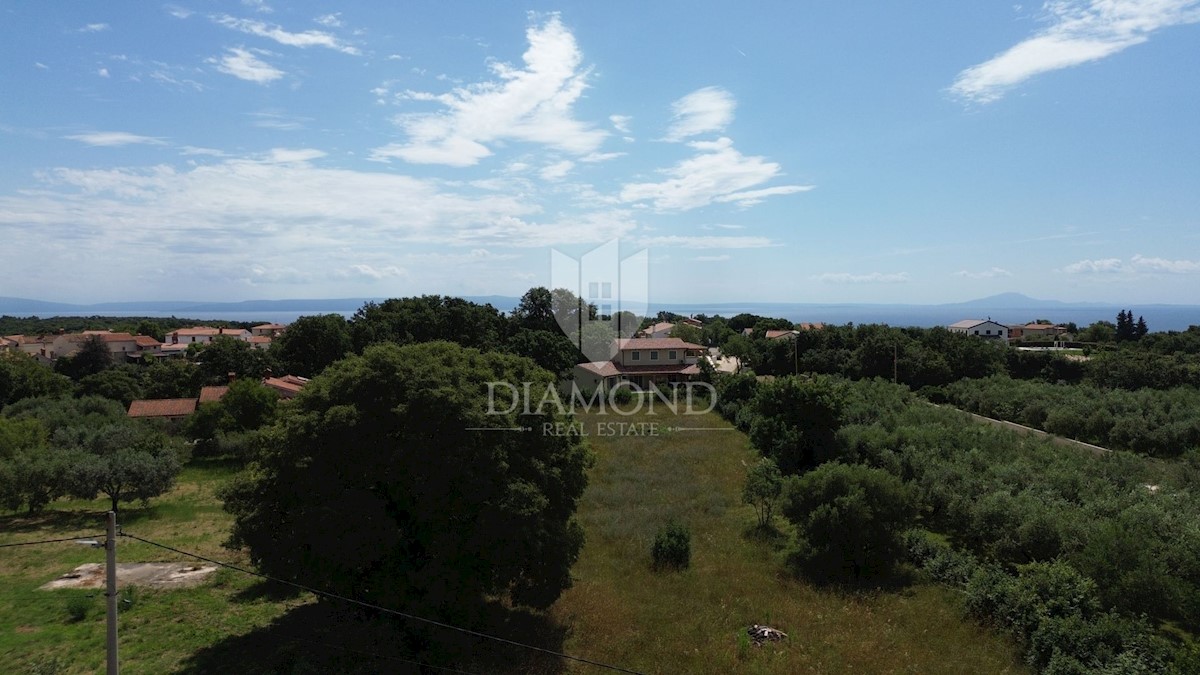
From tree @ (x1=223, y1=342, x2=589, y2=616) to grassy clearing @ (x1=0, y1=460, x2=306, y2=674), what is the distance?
2.16m

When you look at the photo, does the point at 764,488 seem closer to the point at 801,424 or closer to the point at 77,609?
the point at 801,424

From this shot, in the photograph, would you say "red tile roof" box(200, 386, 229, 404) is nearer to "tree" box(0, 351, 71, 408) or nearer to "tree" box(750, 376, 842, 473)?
"tree" box(0, 351, 71, 408)

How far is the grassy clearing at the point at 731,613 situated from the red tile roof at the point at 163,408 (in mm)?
27648

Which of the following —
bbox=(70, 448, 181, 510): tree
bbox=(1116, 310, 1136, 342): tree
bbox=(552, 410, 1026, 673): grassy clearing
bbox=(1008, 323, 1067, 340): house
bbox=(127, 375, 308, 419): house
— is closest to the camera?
bbox=(552, 410, 1026, 673): grassy clearing

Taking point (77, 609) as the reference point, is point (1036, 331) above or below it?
above

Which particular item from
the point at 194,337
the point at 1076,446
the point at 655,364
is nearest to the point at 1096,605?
the point at 1076,446

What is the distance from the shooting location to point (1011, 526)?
13367mm

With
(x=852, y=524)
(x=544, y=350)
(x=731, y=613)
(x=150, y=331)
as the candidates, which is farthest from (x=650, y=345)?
(x=150, y=331)

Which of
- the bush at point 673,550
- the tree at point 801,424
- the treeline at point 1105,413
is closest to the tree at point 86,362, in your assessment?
the tree at point 801,424

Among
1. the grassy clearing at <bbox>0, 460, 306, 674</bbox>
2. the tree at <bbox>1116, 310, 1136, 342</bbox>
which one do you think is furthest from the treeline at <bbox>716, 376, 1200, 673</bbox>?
the tree at <bbox>1116, 310, 1136, 342</bbox>

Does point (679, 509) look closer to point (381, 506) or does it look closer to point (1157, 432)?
point (381, 506)

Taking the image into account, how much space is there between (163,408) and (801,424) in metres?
34.0

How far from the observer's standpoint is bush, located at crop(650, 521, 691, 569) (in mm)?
13867

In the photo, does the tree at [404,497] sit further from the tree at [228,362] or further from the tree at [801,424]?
the tree at [228,362]
